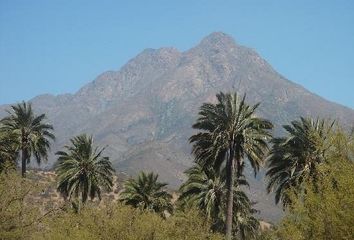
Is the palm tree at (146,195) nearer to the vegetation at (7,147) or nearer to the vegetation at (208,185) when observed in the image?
the vegetation at (208,185)

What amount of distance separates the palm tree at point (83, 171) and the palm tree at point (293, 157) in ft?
59.5

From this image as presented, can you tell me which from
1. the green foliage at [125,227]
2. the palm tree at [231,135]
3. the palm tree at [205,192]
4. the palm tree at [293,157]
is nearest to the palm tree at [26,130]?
the palm tree at [205,192]

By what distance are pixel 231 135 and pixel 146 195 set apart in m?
16.5

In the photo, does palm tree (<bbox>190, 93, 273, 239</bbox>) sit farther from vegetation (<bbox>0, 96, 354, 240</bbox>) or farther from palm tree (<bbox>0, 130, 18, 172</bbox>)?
palm tree (<bbox>0, 130, 18, 172</bbox>)

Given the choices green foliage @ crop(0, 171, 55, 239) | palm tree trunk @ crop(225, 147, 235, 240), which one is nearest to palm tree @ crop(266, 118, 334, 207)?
palm tree trunk @ crop(225, 147, 235, 240)

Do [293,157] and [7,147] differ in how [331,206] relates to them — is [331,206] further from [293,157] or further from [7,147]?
[7,147]

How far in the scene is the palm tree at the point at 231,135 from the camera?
46.2 meters

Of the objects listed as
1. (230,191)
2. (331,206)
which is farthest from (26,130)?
(331,206)

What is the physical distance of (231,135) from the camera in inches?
1821

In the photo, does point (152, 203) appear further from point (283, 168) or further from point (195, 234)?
point (195, 234)

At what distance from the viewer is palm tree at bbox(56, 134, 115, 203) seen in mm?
57500

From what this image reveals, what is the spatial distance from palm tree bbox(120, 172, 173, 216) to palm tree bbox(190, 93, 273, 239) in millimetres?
13214

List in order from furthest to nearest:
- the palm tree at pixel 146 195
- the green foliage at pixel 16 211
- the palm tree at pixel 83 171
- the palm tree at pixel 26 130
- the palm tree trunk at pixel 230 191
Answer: the palm tree at pixel 26 130
the palm tree at pixel 146 195
the palm tree at pixel 83 171
the palm tree trunk at pixel 230 191
the green foliage at pixel 16 211

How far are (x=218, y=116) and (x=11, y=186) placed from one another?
17.4m
